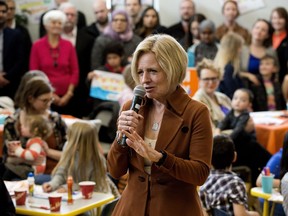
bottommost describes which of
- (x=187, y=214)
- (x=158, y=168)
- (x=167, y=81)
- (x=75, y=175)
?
(x=75, y=175)

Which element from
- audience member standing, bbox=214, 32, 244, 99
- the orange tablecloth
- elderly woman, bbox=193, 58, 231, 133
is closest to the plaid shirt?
elderly woman, bbox=193, 58, 231, 133


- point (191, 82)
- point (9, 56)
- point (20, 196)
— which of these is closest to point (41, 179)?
point (20, 196)

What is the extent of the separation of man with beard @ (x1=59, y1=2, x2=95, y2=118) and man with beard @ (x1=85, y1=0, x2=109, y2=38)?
0.32ft

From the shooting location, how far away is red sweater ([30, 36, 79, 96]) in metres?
8.46

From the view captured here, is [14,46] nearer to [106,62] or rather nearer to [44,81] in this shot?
[106,62]

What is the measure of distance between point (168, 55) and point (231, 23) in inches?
280

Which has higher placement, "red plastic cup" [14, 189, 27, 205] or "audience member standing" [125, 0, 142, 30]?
"audience member standing" [125, 0, 142, 30]

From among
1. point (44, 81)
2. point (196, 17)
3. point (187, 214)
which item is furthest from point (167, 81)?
point (196, 17)

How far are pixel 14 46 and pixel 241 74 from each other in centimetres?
301

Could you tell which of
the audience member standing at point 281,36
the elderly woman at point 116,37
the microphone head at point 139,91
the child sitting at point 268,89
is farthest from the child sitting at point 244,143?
the microphone head at point 139,91

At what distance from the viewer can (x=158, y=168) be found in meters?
2.88

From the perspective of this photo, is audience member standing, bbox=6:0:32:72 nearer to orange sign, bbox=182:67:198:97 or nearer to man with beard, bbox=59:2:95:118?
man with beard, bbox=59:2:95:118

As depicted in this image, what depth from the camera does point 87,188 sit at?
4.74 meters

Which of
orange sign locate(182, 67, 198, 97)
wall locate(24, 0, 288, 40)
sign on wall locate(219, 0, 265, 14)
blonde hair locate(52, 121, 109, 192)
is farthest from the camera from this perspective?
sign on wall locate(219, 0, 265, 14)
